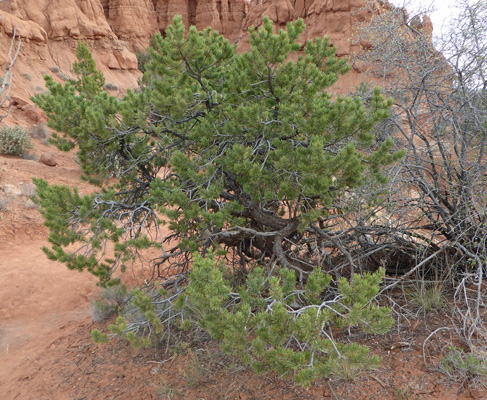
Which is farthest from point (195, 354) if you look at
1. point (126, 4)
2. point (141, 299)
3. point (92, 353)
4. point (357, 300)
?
point (126, 4)

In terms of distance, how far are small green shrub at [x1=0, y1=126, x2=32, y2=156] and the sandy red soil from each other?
8104mm

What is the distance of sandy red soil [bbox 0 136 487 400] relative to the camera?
3033mm

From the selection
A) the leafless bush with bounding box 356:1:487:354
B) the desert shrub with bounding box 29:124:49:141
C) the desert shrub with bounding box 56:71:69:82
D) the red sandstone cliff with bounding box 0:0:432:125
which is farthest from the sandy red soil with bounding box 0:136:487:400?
the desert shrub with bounding box 56:71:69:82

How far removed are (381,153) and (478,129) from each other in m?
1.45

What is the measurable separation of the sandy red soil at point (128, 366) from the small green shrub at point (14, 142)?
319 inches

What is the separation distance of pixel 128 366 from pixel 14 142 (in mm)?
12872

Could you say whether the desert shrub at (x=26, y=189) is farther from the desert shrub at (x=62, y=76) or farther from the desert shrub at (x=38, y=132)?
the desert shrub at (x=62, y=76)

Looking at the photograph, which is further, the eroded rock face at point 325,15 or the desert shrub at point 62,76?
the eroded rock face at point 325,15

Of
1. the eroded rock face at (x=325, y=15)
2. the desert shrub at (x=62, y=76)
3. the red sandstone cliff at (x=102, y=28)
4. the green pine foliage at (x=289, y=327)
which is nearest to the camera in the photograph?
the green pine foliage at (x=289, y=327)

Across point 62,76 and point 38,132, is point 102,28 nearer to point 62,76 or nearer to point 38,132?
point 62,76

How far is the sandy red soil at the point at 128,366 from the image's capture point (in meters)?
3.03

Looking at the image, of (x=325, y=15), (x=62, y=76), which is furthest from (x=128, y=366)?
(x=325, y=15)

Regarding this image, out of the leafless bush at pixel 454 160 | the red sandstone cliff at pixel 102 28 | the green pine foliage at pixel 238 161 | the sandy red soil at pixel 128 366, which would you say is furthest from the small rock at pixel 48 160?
the leafless bush at pixel 454 160

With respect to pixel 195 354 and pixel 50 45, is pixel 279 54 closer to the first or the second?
pixel 195 354
